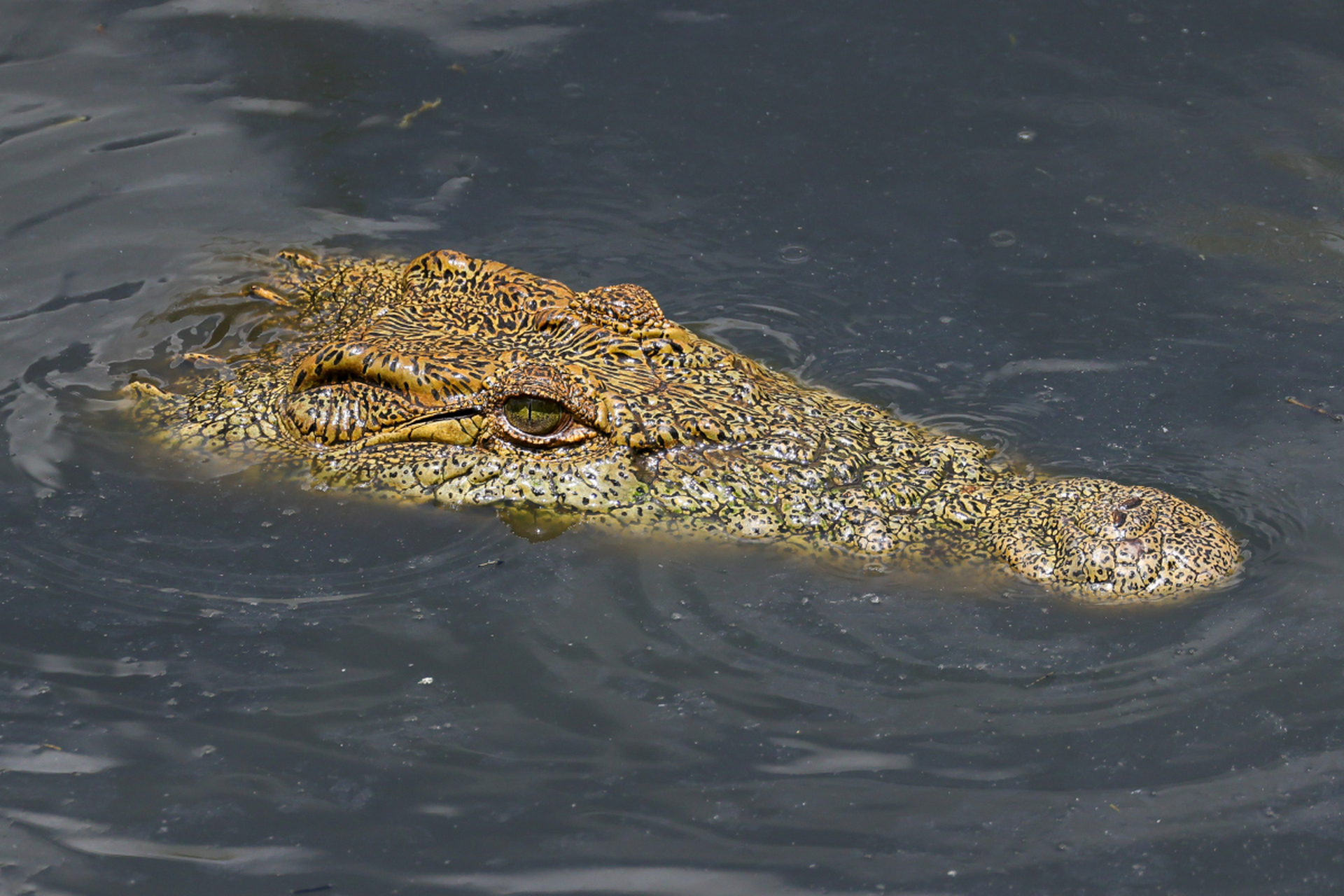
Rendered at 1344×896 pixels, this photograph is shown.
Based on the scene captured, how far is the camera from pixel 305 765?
17.3 feet

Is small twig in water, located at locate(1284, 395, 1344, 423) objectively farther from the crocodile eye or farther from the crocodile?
the crocodile eye

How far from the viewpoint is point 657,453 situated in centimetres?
614

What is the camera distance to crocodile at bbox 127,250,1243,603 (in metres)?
5.80

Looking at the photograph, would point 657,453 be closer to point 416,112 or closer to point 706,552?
point 706,552

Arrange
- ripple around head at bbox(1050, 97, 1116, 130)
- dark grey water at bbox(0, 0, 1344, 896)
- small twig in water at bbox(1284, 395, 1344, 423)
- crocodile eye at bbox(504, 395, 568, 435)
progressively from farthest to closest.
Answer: ripple around head at bbox(1050, 97, 1116, 130), small twig in water at bbox(1284, 395, 1344, 423), crocodile eye at bbox(504, 395, 568, 435), dark grey water at bbox(0, 0, 1344, 896)

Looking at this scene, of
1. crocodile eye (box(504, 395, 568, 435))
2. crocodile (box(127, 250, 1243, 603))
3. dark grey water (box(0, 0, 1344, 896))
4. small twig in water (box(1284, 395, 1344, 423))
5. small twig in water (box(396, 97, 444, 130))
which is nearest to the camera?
dark grey water (box(0, 0, 1344, 896))

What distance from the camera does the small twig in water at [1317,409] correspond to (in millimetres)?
6953

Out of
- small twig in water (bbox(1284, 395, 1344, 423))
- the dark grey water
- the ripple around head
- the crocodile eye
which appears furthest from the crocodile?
the ripple around head

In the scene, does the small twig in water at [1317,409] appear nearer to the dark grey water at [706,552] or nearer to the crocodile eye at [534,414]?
the dark grey water at [706,552]

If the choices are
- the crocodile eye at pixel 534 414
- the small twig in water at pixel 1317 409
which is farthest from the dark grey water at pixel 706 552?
the crocodile eye at pixel 534 414

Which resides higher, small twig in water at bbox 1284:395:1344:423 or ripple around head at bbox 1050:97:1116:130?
ripple around head at bbox 1050:97:1116:130

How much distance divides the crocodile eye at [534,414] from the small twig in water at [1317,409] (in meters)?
4.11

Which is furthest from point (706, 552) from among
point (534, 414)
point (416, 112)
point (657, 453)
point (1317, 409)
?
point (416, 112)

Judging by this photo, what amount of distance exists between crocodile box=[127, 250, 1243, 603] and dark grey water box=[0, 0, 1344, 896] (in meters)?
0.20
